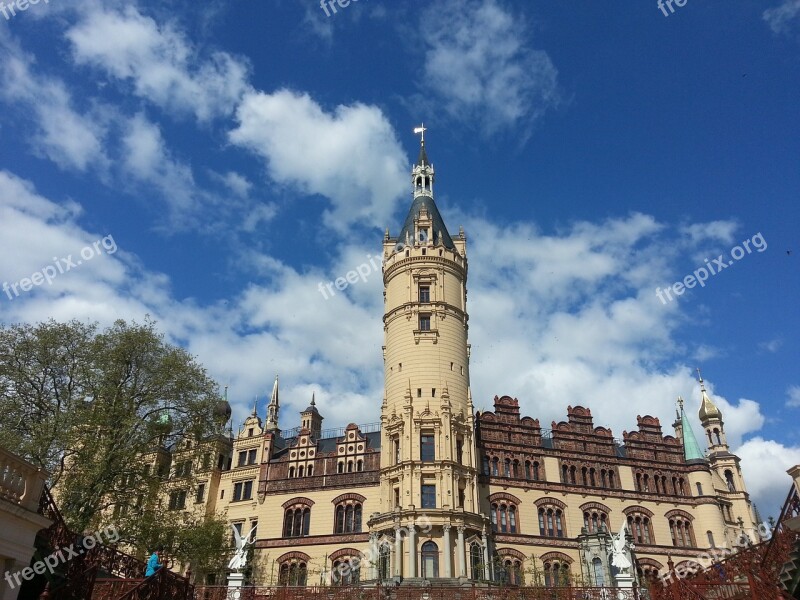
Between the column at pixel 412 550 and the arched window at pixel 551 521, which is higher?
the arched window at pixel 551 521

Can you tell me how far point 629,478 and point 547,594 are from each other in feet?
89.4

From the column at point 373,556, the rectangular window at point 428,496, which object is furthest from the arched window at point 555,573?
the column at point 373,556

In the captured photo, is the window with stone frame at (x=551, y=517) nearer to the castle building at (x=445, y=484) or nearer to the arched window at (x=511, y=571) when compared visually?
the castle building at (x=445, y=484)

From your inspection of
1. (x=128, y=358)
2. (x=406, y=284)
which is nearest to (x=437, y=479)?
(x=406, y=284)

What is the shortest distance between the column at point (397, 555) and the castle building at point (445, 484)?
7cm

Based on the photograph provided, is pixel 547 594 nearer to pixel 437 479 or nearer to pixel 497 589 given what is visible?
pixel 497 589

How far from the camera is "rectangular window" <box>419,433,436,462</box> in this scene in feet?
144

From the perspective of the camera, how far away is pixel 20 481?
11734 mm

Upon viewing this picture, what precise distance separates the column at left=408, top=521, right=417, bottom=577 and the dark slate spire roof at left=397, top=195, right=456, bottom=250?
913 inches

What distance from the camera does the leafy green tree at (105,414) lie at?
29234 millimetres

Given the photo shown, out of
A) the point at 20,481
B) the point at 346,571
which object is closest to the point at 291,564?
the point at 346,571

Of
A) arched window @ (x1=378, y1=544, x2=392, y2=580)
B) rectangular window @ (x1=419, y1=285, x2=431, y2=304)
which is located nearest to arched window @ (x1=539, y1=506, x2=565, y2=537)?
arched window @ (x1=378, y1=544, x2=392, y2=580)

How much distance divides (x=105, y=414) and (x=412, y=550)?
66.6 ft

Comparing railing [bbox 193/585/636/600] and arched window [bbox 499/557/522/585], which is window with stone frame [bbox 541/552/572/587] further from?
railing [bbox 193/585/636/600]
